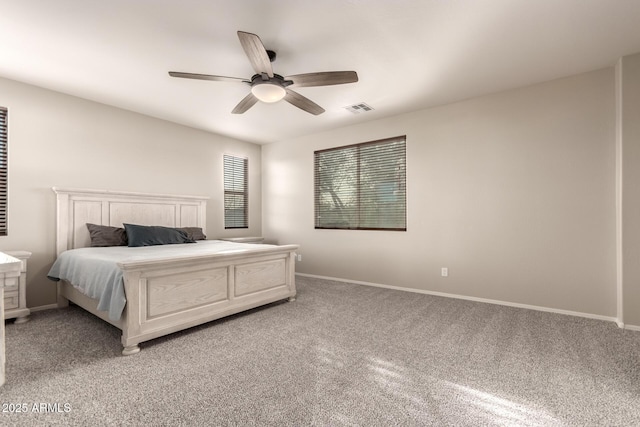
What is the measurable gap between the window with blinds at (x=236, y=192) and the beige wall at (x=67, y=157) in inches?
24.6

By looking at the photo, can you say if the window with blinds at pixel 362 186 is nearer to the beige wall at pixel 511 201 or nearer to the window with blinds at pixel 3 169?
the beige wall at pixel 511 201

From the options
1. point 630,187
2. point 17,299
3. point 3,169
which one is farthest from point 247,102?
point 630,187

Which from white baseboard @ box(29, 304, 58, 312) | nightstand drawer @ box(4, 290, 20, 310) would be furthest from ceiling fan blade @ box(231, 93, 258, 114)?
white baseboard @ box(29, 304, 58, 312)

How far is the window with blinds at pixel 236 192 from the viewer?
539 cm

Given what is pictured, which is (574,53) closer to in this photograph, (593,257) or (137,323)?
(593,257)

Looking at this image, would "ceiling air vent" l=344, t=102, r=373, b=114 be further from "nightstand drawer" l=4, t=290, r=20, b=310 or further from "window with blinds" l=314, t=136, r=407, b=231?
"nightstand drawer" l=4, t=290, r=20, b=310

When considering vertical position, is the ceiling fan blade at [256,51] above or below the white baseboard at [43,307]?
above

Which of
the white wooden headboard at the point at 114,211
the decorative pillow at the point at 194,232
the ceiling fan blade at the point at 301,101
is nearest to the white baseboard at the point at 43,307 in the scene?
the white wooden headboard at the point at 114,211

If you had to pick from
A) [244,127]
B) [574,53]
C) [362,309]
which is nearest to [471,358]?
[362,309]

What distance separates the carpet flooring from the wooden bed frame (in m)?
0.18

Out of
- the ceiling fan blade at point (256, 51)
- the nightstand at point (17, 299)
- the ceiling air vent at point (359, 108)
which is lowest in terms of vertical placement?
the nightstand at point (17, 299)

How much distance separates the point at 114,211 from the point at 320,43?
3.28 meters

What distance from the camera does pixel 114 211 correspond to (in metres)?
3.89

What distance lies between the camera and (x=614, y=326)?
2826mm
